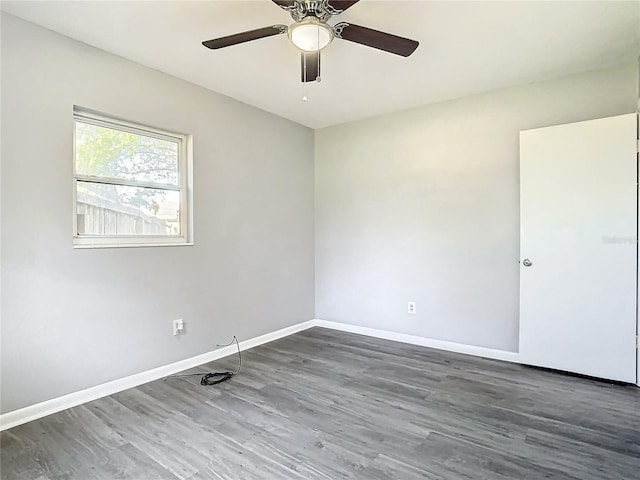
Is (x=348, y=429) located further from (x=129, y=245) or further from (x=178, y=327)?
(x=129, y=245)

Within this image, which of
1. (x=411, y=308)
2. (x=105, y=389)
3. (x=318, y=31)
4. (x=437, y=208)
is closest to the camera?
(x=318, y=31)

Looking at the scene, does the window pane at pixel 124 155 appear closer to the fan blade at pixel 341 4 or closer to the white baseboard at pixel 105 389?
the white baseboard at pixel 105 389

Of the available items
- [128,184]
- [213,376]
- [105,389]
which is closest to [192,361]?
[213,376]

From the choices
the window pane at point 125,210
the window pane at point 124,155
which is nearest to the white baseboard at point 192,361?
the window pane at point 125,210

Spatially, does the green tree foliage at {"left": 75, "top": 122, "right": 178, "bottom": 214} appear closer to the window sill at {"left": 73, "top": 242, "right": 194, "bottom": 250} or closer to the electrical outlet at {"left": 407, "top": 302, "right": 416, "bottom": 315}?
the window sill at {"left": 73, "top": 242, "right": 194, "bottom": 250}

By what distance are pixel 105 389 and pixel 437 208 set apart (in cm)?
328

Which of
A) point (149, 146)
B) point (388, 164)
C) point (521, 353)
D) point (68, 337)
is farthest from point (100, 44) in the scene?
point (521, 353)

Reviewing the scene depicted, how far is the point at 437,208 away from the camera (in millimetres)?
3646

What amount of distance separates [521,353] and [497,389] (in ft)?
2.09

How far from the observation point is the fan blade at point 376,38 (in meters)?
1.84

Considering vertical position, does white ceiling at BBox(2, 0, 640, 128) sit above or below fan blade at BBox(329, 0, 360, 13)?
above

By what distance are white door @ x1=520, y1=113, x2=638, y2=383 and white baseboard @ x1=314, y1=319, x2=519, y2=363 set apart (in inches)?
8.7

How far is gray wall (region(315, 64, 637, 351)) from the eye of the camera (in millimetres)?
3211

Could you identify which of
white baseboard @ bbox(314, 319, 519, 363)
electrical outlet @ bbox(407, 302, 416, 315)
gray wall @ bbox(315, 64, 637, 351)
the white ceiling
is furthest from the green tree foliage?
electrical outlet @ bbox(407, 302, 416, 315)
